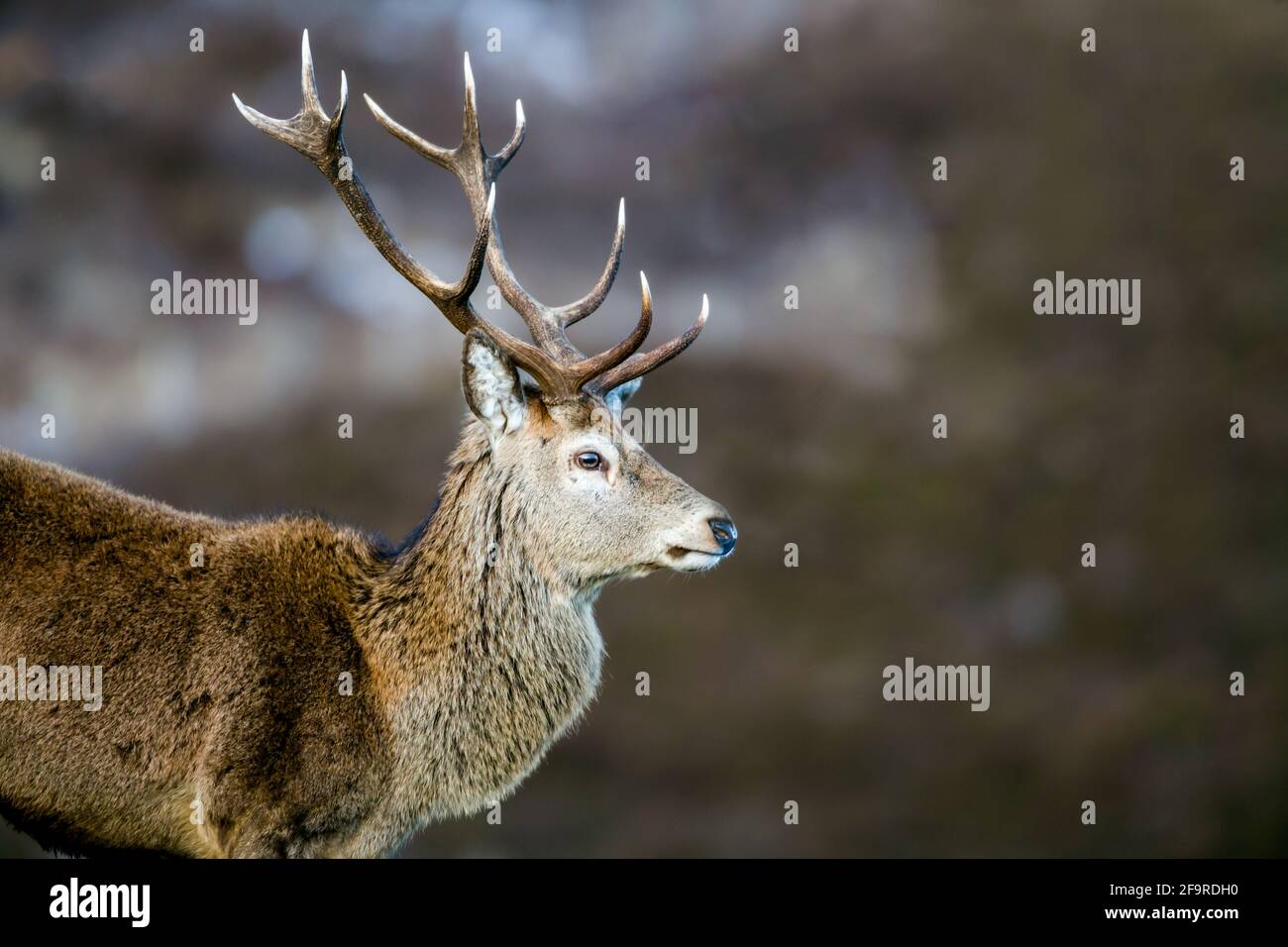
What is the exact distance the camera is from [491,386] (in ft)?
16.5

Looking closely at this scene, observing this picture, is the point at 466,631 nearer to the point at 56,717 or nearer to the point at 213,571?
the point at 213,571

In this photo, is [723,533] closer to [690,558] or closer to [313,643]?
[690,558]

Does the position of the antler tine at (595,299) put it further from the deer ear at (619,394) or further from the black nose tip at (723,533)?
the black nose tip at (723,533)

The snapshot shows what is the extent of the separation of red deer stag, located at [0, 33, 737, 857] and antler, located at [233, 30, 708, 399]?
0.05ft

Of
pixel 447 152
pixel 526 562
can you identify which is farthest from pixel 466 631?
pixel 447 152

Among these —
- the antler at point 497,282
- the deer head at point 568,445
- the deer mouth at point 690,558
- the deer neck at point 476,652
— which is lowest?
the deer neck at point 476,652

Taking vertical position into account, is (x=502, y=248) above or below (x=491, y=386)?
above

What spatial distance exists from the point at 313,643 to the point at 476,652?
604mm

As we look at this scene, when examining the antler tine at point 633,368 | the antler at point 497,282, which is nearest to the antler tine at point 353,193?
the antler at point 497,282

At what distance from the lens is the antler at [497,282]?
→ 5.02m

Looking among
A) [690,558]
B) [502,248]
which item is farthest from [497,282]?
[690,558]

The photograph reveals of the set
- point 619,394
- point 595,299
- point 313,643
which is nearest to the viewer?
point 313,643

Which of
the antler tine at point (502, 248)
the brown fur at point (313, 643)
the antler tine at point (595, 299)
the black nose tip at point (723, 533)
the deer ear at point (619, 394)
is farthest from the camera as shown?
the antler tine at point (595, 299)

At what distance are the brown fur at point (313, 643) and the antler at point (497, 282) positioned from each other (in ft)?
0.58
